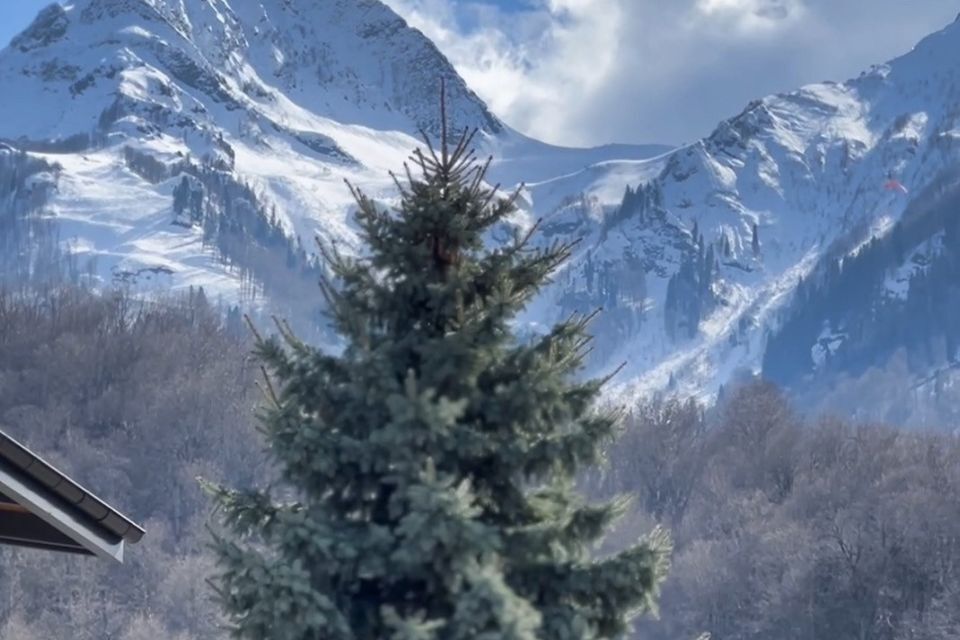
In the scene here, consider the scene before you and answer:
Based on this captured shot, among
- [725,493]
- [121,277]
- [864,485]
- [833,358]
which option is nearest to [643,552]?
[864,485]

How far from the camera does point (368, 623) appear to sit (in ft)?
34.2

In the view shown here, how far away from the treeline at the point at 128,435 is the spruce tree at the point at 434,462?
46223 mm

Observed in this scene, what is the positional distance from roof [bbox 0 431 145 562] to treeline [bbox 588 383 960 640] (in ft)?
161

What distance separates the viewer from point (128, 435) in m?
83.1

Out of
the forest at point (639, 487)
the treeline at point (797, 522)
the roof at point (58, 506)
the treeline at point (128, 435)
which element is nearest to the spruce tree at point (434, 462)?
the roof at point (58, 506)

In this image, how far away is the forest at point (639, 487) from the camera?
195 feet

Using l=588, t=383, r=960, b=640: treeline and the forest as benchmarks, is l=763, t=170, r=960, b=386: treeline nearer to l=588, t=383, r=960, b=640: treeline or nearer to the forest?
the forest

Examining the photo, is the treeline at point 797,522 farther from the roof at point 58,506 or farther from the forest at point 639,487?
the roof at point 58,506

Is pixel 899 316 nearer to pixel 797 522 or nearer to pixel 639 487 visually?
pixel 639 487

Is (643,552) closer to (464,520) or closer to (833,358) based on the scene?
(464,520)

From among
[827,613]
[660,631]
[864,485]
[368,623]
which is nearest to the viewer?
[368,623]

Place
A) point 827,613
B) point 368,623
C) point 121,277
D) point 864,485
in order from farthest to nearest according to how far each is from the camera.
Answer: point 121,277
point 864,485
point 827,613
point 368,623

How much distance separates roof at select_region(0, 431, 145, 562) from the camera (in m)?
9.17

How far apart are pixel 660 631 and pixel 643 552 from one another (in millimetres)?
55131
